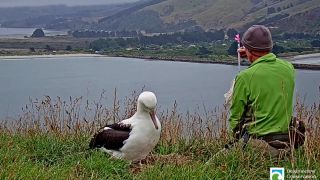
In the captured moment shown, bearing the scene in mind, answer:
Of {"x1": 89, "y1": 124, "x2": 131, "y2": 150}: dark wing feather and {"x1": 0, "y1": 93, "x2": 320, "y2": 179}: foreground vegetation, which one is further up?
{"x1": 89, "y1": 124, "x2": 131, "y2": 150}: dark wing feather

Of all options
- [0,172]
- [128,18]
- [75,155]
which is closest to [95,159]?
[75,155]

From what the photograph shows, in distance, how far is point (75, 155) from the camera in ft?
15.3

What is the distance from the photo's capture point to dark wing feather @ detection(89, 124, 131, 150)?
4.54 meters

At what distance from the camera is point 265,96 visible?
4.08m

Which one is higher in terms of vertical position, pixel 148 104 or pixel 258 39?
pixel 258 39

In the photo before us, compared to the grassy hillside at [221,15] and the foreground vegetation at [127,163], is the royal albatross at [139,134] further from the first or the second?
the grassy hillside at [221,15]

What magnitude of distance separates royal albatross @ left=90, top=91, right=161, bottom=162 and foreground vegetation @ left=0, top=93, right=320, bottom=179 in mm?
127

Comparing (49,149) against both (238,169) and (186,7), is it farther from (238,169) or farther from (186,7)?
(186,7)

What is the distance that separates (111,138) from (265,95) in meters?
1.34

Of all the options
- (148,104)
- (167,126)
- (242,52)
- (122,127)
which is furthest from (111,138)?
(242,52)

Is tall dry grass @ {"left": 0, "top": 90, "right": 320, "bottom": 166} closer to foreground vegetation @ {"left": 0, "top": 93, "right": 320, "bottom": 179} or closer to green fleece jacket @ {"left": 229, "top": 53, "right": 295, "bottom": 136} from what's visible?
foreground vegetation @ {"left": 0, "top": 93, "right": 320, "bottom": 179}

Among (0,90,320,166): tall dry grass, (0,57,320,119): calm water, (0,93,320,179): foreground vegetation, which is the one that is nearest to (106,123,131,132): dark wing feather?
(0,93,320,179): foreground vegetation

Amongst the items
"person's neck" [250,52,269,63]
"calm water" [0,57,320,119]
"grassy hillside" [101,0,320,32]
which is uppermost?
"person's neck" [250,52,269,63]

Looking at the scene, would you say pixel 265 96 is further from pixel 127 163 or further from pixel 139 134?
pixel 127 163
